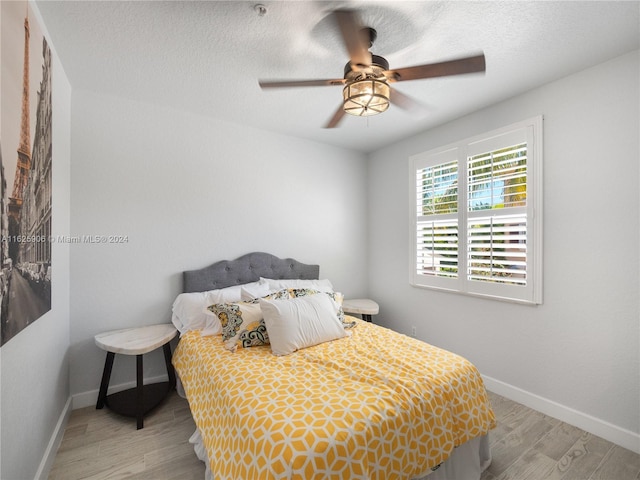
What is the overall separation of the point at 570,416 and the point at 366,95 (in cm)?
272

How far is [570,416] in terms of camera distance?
2.18 m

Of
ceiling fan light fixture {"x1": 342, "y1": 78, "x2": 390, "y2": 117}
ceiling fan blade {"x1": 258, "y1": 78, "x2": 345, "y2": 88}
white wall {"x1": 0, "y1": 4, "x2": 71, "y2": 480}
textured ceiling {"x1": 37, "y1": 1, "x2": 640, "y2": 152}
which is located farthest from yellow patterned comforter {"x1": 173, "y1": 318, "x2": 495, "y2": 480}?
textured ceiling {"x1": 37, "y1": 1, "x2": 640, "y2": 152}

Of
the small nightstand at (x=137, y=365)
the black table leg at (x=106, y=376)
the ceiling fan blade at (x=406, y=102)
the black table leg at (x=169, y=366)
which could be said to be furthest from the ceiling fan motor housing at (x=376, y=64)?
the black table leg at (x=106, y=376)

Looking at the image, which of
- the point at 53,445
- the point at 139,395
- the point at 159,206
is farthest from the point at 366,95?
the point at 53,445

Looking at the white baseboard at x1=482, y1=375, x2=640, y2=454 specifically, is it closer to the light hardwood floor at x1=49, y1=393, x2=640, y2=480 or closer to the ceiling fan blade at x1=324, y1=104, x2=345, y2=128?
the light hardwood floor at x1=49, y1=393, x2=640, y2=480

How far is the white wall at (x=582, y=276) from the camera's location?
194 centimetres

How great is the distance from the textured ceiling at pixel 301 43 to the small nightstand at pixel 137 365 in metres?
1.98

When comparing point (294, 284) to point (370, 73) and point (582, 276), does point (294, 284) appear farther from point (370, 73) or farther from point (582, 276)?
point (582, 276)

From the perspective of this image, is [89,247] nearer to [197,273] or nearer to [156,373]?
[197,273]

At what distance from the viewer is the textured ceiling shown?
1576mm

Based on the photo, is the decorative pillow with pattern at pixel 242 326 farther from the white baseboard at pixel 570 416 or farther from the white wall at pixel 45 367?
the white baseboard at pixel 570 416

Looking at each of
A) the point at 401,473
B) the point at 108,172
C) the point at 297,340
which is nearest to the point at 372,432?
the point at 401,473

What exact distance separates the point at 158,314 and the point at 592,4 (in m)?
3.64

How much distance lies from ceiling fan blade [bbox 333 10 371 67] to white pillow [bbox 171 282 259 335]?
81.4 inches
